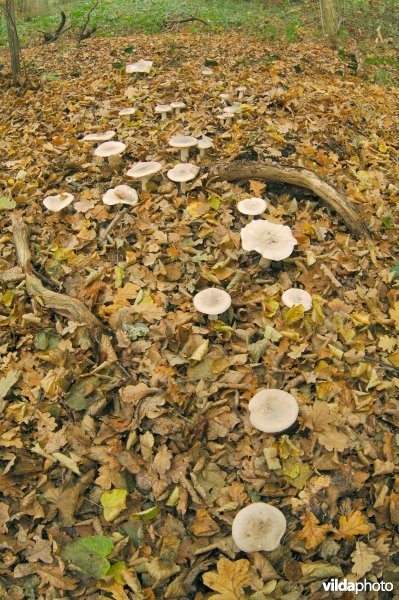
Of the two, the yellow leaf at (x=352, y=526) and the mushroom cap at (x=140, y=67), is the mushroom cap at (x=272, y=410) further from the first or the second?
the mushroom cap at (x=140, y=67)

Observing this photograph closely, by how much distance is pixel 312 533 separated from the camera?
2.61 meters

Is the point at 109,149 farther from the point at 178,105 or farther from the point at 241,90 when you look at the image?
the point at 241,90

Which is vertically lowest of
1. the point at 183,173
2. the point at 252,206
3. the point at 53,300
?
the point at 53,300

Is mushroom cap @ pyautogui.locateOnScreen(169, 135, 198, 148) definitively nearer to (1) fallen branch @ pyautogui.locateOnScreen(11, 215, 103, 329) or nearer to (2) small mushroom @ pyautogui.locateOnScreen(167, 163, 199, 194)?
(2) small mushroom @ pyautogui.locateOnScreen(167, 163, 199, 194)

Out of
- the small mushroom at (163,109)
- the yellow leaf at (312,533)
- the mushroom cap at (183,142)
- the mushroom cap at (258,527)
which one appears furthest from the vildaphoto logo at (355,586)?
the small mushroom at (163,109)

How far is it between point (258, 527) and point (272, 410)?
2.50ft

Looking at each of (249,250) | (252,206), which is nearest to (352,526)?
(249,250)

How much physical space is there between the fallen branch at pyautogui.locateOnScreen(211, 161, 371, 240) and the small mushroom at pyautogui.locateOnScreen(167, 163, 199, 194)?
29 cm

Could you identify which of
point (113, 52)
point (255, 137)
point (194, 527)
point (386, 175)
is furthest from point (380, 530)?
point (113, 52)

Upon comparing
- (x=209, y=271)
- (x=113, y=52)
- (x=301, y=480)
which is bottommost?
(x=301, y=480)

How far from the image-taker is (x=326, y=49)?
1024 centimetres

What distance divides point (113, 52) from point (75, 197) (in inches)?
242

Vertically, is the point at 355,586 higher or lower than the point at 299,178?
lower

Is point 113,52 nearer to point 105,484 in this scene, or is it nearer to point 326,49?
point 326,49
